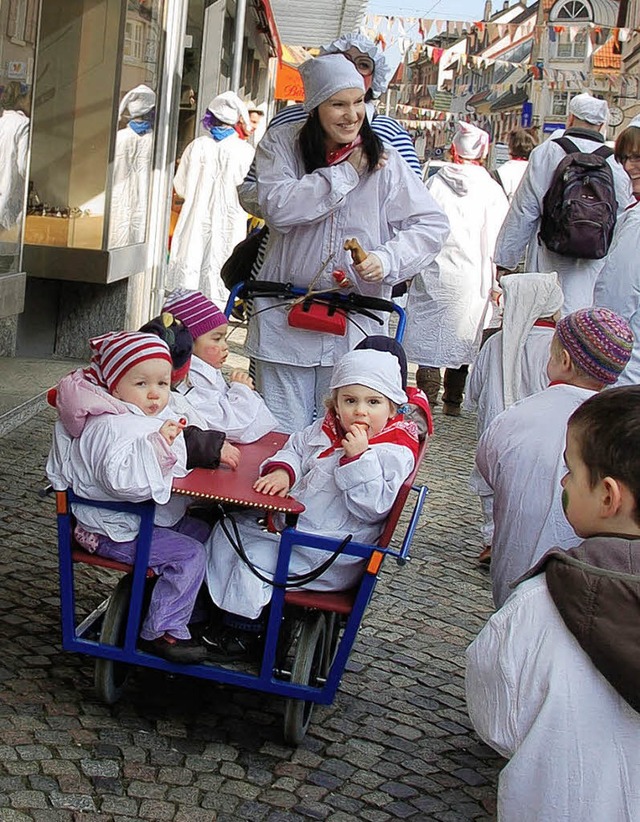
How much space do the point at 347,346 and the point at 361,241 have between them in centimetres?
40

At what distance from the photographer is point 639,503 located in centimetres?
236

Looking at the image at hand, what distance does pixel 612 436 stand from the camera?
240cm

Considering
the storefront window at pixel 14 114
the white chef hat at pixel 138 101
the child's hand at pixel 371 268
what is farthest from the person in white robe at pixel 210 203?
the child's hand at pixel 371 268

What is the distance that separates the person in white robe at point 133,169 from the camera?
383 inches

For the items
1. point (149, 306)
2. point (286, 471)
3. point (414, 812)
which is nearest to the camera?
point (414, 812)

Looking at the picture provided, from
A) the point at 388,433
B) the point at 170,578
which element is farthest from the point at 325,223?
the point at 170,578

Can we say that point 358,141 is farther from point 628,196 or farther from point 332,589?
point 628,196

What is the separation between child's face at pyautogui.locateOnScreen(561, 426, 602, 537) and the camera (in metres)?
2.42

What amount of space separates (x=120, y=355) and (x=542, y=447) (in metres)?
1.21

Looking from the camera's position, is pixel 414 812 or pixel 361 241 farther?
pixel 361 241

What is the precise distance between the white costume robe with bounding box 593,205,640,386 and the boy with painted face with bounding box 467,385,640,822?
13.1 feet

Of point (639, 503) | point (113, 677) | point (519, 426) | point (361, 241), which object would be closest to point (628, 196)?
point (361, 241)

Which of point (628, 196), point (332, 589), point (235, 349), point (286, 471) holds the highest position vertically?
point (628, 196)

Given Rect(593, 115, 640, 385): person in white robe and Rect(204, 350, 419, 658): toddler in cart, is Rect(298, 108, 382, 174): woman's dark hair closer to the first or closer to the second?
Rect(204, 350, 419, 658): toddler in cart
